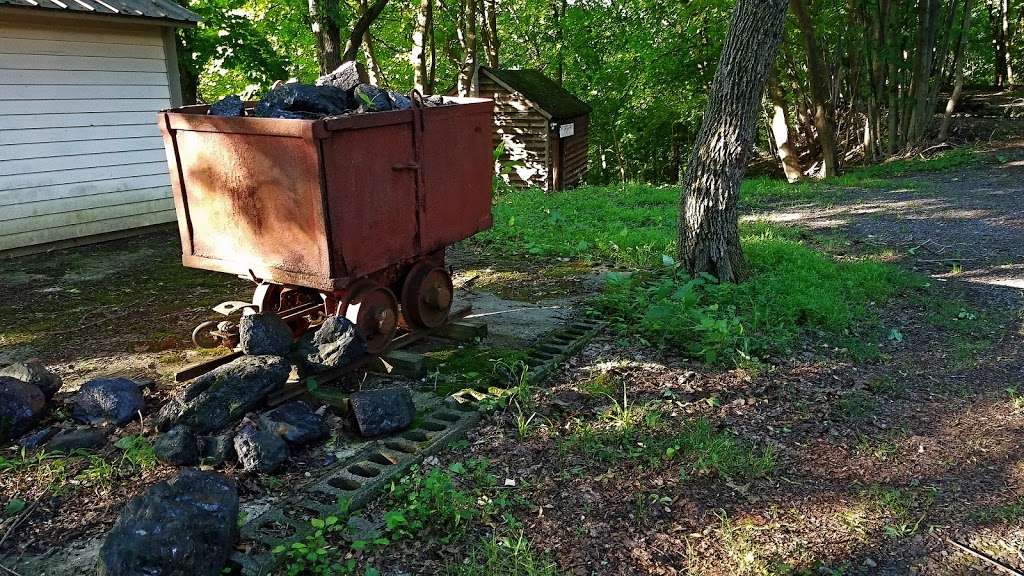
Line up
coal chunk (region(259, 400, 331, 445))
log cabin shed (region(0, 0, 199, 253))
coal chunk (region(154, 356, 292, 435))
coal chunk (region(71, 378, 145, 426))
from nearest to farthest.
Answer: coal chunk (region(259, 400, 331, 445)) → coal chunk (region(154, 356, 292, 435)) → coal chunk (region(71, 378, 145, 426)) → log cabin shed (region(0, 0, 199, 253))

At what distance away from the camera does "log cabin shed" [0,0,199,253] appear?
28.2 feet

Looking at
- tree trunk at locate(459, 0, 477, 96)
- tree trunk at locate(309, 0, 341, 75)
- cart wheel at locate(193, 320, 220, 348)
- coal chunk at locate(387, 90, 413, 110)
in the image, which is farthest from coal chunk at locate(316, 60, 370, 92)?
tree trunk at locate(459, 0, 477, 96)

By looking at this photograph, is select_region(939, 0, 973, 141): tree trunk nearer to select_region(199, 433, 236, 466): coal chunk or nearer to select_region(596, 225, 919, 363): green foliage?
select_region(596, 225, 919, 363): green foliage

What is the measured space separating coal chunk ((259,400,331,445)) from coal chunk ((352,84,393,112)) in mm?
1949

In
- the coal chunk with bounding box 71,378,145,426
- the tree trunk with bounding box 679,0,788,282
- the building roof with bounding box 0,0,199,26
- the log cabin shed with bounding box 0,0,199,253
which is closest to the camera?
the coal chunk with bounding box 71,378,145,426

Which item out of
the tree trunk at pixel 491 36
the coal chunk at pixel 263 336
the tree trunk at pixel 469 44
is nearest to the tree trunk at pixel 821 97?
the tree trunk at pixel 469 44

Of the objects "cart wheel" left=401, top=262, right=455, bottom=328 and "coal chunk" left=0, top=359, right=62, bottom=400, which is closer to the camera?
"coal chunk" left=0, top=359, right=62, bottom=400

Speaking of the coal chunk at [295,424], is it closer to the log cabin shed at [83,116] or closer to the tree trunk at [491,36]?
the log cabin shed at [83,116]

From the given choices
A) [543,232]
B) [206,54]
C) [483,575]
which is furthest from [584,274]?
[206,54]

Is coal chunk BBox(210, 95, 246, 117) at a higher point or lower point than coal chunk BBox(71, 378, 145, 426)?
higher

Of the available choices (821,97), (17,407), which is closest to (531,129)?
(821,97)

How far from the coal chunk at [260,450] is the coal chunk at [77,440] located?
2.71 feet

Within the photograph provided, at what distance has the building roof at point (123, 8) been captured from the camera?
318 inches

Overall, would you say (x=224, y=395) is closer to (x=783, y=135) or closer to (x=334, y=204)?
(x=334, y=204)
